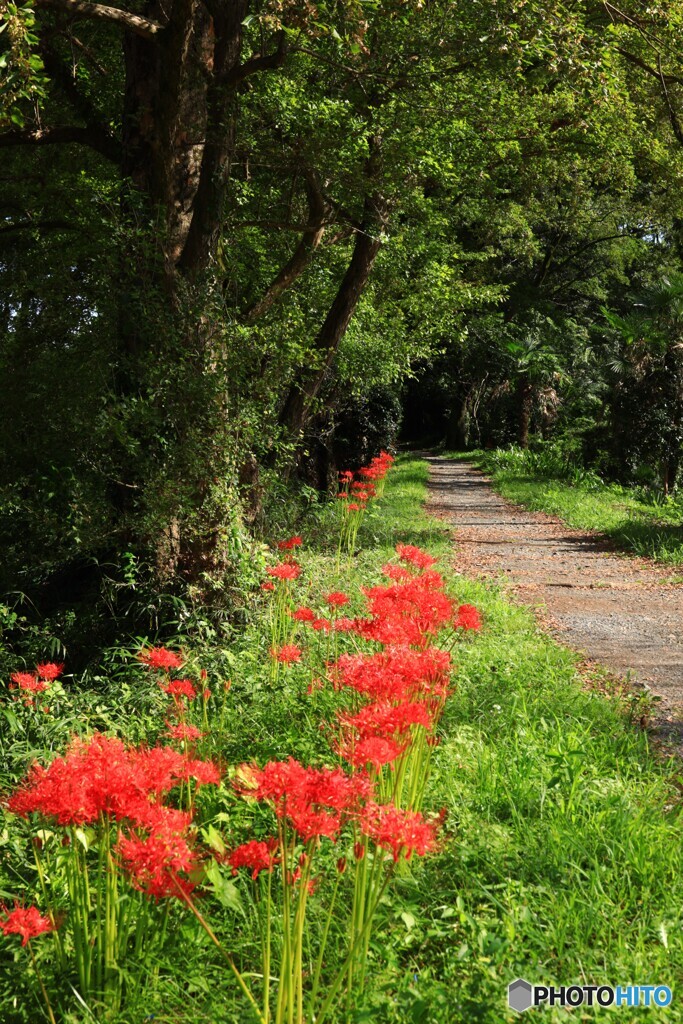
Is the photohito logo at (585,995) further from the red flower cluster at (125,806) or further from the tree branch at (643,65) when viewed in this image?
the tree branch at (643,65)

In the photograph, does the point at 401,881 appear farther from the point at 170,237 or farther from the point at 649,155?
the point at 649,155

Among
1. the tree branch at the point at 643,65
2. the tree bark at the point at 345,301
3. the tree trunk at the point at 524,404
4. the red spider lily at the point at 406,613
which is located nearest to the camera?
the red spider lily at the point at 406,613

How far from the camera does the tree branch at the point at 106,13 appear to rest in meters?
5.79

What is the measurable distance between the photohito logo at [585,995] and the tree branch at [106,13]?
6040mm

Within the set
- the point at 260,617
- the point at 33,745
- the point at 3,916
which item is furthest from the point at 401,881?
the point at 260,617

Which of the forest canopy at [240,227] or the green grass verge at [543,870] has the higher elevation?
the forest canopy at [240,227]

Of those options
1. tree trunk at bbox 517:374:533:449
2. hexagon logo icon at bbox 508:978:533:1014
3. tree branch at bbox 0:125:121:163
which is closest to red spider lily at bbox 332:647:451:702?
hexagon logo icon at bbox 508:978:533:1014

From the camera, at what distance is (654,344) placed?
16.3m

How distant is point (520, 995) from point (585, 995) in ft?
0.63

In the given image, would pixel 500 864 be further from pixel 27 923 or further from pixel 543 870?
pixel 27 923

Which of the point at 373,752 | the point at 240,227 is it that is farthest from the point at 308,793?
the point at 240,227

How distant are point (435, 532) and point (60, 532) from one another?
6.37 m

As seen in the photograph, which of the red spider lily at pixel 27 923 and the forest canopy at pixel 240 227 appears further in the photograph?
the forest canopy at pixel 240 227

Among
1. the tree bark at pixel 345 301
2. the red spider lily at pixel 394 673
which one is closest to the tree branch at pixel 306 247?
the tree bark at pixel 345 301
